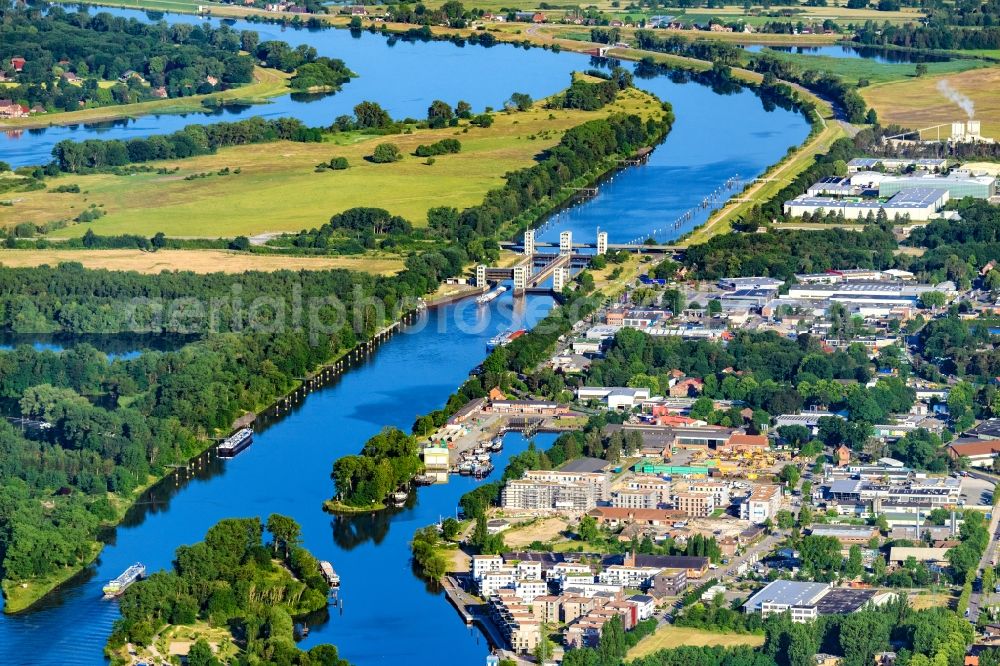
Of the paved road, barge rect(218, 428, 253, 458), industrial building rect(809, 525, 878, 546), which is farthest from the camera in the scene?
barge rect(218, 428, 253, 458)

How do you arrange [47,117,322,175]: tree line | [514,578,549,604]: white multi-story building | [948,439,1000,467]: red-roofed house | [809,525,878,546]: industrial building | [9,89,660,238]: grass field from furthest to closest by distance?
[47,117,322,175]: tree line < [9,89,660,238]: grass field < [948,439,1000,467]: red-roofed house < [809,525,878,546]: industrial building < [514,578,549,604]: white multi-story building

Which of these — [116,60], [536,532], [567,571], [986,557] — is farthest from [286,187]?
[986,557]

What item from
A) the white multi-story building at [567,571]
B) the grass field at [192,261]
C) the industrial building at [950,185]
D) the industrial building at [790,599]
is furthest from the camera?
the industrial building at [950,185]

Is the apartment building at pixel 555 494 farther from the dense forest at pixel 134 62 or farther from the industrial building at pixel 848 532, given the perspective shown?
the dense forest at pixel 134 62

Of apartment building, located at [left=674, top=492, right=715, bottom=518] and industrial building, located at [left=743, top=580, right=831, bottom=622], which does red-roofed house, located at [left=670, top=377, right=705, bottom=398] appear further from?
industrial building, located at [left=743, top=580, right=831, bottom=622]

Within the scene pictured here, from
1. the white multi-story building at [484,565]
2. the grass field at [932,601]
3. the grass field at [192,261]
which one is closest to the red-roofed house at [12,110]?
the grass field at [192,261]

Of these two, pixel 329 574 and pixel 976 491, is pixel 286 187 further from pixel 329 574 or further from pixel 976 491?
pixel 329 574

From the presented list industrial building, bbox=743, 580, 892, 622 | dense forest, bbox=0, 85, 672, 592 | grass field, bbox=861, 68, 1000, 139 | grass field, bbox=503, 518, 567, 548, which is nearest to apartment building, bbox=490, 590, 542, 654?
grass field, bbox=503, 518, 567, 548

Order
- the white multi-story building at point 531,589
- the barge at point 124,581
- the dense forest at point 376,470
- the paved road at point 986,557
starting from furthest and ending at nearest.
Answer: the dense forest at point 376,470 → the barge at point 124,581 → the white multi-story building at point 531,589 → the paved road at point 986,557

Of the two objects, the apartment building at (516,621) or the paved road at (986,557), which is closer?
the apartment building at (516,621)
